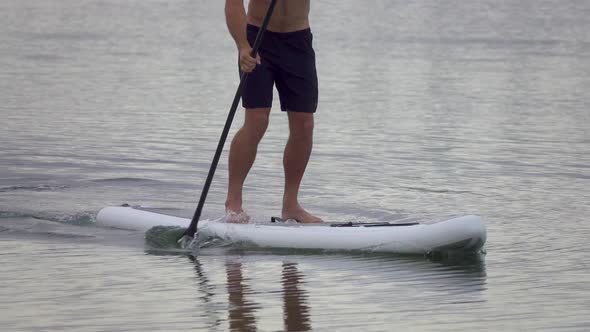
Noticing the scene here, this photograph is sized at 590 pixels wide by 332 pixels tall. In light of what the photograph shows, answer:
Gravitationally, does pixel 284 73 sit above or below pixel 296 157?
above

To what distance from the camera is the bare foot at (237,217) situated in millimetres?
7738

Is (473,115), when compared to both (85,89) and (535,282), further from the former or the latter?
(535,282)

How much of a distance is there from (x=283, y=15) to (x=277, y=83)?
0.39 m

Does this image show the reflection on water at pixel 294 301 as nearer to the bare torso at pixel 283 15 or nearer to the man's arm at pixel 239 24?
the man's arm at pixel 239 24

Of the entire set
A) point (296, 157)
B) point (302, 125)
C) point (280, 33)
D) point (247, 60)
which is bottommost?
point (296, 157)

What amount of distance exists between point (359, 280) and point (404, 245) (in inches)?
28.8

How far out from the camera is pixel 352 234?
7.16m

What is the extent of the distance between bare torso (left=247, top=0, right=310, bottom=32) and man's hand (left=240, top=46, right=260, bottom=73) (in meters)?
0.34

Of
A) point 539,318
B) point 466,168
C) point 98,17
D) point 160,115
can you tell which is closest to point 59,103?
point 160,115

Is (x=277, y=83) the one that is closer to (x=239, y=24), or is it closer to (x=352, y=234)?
A: (x=239, y=24)

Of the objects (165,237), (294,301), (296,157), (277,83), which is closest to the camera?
(294,301)

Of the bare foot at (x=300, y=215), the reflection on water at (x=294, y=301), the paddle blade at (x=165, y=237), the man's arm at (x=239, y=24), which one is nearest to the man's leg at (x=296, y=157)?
the bare foot at (x=300, y=215)

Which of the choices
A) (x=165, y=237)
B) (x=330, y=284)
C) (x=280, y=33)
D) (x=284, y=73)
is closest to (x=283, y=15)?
(x=280, y=33)

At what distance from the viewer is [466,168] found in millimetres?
10227
